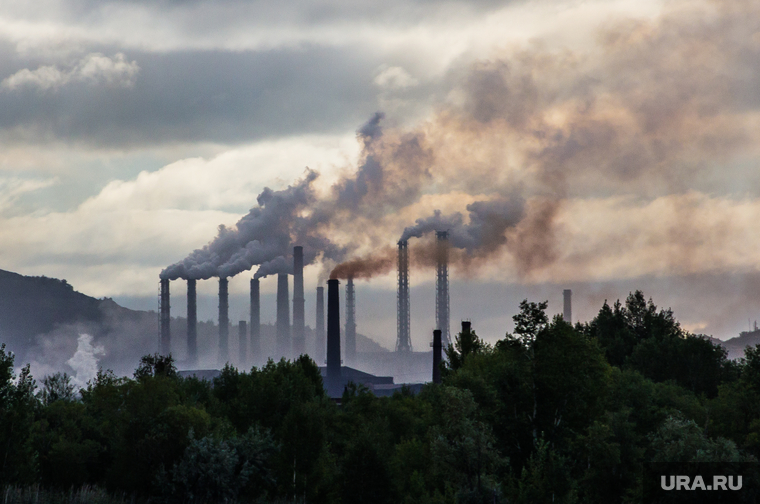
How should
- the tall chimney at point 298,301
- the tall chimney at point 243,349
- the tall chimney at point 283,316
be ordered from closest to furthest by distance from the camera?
the tall chimney at point 298,301 → the tall chimney at point 283,316 → the tall chimney at point 243,349

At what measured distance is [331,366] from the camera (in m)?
110

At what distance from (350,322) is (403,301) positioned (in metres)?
17.9

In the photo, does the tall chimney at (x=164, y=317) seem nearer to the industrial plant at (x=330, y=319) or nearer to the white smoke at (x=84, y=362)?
the industrial plant at (x=330, y=319)

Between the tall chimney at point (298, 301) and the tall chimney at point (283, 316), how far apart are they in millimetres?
2985

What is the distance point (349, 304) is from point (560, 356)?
121 metres

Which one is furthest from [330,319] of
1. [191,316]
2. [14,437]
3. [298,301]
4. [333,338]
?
Result: [14,437]

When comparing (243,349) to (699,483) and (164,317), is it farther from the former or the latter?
(699,483)

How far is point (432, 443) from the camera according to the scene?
31.8 meters

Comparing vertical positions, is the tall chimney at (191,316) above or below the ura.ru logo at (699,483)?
above

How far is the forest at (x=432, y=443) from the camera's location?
105 ft

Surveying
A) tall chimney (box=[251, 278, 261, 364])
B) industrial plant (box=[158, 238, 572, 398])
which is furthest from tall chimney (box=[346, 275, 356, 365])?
tall chimney (box=[251, 278, 261, 364])

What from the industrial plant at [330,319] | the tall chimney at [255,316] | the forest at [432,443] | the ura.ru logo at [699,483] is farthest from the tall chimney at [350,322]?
the ura.ru logo at [699,483]

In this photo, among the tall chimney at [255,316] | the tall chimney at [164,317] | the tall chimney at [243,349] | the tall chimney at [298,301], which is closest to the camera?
the tall chimney at [298,301]

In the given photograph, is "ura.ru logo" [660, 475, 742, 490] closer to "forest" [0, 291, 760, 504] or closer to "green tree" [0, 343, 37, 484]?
"forest" [0, 291, 760, 504]
